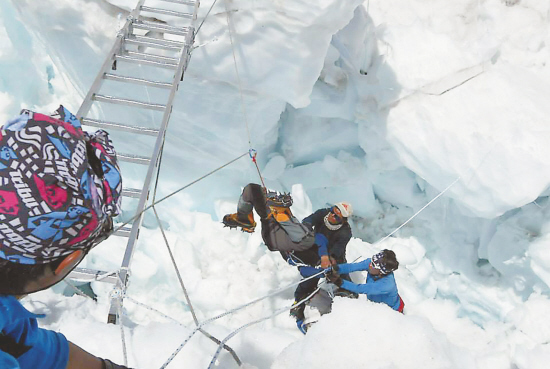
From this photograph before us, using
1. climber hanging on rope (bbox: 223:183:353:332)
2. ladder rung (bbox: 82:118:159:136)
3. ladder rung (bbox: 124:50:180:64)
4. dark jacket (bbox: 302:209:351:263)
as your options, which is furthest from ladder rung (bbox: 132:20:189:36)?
dark jacket (bbox: 302:209:351:263)

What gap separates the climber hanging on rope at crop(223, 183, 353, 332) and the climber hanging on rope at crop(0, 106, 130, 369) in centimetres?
201

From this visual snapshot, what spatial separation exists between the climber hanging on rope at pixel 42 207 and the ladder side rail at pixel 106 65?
1108mm

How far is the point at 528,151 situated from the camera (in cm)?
288

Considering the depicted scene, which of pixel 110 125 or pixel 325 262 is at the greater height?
pixel 110 125

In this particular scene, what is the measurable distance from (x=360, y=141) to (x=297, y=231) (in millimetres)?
1258

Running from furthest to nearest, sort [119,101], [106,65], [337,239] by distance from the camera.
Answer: [337,239] → [106,65] → [119,101]

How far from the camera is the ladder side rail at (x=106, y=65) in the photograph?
1902mm

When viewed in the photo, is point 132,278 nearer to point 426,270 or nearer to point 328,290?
point 328,290

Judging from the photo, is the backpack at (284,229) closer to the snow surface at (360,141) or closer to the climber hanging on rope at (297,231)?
the climber hanging on rope at (297,231)

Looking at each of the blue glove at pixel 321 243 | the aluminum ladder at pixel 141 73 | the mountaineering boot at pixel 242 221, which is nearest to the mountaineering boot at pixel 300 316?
the blue glove at pixel 321 243

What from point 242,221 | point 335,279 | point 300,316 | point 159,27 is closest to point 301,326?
point 300,316

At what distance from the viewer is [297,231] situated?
9.36 feet

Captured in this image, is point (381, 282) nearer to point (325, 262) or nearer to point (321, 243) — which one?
point (325, 262)

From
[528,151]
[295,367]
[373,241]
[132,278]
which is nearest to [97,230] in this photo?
[295,367]
